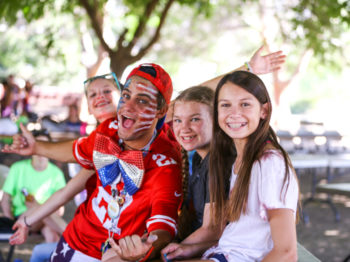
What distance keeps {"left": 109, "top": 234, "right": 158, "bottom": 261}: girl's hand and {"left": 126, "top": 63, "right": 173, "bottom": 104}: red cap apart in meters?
0.78

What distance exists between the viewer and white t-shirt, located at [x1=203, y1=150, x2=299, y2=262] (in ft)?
5.97

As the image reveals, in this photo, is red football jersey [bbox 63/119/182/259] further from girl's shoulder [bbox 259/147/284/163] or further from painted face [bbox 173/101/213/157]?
girl's shoulder [bbox 259/147/284/163]

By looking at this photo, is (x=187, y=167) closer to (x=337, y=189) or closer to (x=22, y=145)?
(x=22, y=145)

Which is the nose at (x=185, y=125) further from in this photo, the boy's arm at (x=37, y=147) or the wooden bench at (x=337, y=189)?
the wooden bench at (x=337, y=189)

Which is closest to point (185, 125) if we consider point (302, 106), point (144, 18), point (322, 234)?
point (322, 234)

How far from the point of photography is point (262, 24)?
15438mm

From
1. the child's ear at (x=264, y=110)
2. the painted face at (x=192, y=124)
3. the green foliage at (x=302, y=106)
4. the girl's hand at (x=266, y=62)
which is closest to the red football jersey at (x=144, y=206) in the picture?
the painted face at (x=192, y=124)

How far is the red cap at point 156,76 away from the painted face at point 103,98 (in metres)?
0.69

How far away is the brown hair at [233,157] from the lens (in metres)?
1.93

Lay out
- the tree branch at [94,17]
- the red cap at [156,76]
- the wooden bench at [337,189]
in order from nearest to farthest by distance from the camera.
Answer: the red cap at [156,76], the wooden bench at [337,189], the tree branch at [94,17]

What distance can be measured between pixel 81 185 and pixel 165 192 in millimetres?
918

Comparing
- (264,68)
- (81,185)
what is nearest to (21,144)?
(81,185)

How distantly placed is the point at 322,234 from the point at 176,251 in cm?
490

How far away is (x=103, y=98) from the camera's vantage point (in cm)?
299
